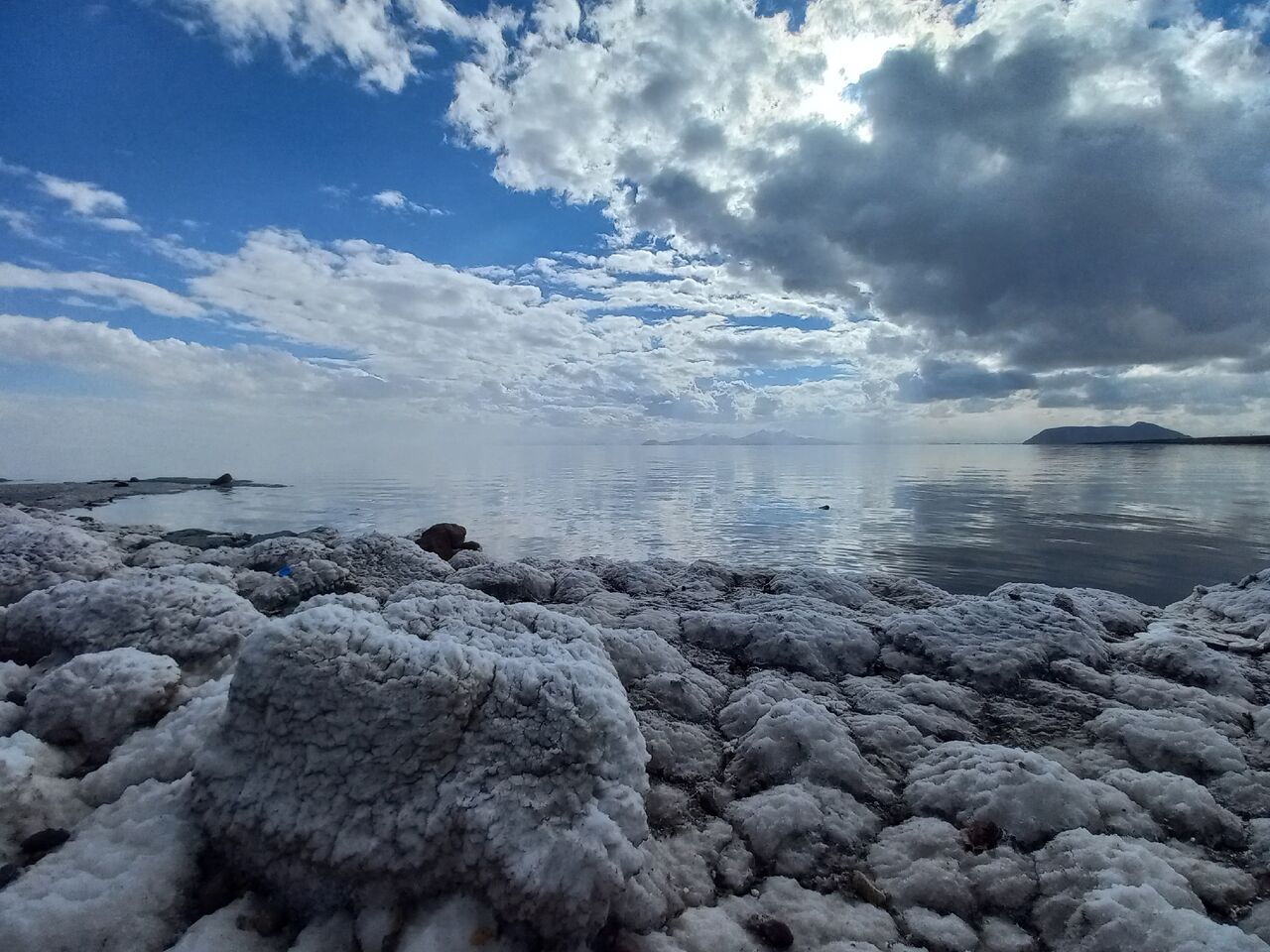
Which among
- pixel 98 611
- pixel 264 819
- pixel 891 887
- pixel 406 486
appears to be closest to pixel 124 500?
pixel 406 486

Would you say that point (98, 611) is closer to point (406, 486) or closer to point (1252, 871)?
point (1252, 871)

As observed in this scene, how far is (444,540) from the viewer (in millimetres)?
11672

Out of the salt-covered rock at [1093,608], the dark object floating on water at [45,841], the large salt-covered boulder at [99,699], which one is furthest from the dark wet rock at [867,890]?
the salt-covered rock at [1093,608]

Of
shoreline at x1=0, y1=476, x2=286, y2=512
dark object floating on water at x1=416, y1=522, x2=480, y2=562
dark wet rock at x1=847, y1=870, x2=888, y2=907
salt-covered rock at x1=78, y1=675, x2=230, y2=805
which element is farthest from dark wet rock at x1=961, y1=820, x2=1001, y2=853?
shoreline at x1=0, y1=476, x2=286, y2=512

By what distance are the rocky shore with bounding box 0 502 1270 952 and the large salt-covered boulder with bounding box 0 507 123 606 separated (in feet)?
5.38

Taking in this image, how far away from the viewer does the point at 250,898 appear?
2.48 meters

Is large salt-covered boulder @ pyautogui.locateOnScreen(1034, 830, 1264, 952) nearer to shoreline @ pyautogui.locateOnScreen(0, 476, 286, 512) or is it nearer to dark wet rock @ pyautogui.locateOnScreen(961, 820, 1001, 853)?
dark wet rock @ pyautogui.locateOnScreen(961, 820, 1001, 853)

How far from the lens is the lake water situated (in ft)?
46.5

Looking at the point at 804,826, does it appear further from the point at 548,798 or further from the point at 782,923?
the point at 548,798

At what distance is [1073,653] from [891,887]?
3.78 metres

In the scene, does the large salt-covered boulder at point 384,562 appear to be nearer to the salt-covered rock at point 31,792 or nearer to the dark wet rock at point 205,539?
the salt-covered rock at point 31,792

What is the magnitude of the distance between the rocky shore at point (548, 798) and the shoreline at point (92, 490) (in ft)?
85.5

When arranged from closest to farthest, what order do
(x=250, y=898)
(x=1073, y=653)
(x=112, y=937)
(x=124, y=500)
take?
1. (x=112, y=937)
2. (x=250, y=898)
3. (x=1073, y=653)
4. (x=124, y=500)

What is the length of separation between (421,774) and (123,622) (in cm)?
298
